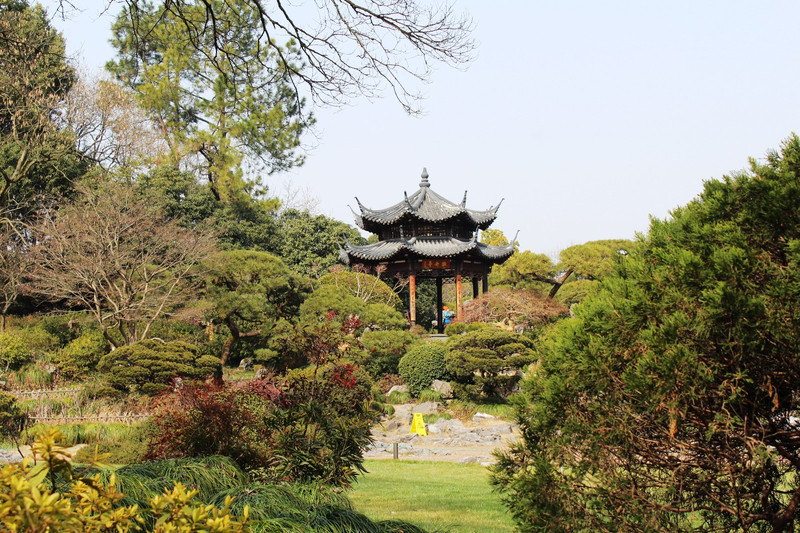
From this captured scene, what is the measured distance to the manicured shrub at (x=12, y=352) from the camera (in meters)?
15.2

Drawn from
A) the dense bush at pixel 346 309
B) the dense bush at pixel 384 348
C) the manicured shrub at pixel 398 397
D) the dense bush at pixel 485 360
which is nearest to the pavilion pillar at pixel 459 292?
the dense bush at pixel 346 309

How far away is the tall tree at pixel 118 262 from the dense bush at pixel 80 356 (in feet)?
1.73

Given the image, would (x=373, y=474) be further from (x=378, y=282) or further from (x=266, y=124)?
(x=266, y=124)

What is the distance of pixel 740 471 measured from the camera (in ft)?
8.33

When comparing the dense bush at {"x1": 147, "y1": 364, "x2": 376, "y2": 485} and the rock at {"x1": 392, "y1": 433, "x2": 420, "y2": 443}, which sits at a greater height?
the dense bush at {"x1": 147, "y1": 364, "x2": 376, "y2": 485}

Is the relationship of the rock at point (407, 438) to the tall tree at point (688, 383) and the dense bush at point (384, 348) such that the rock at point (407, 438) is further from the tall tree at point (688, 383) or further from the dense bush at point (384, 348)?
the tall tree at point (688, 383)

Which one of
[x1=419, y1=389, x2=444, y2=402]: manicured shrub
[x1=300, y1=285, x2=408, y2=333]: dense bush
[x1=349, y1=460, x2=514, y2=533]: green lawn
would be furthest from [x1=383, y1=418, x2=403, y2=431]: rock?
[x1=349, y1=460, x2=514, y2=533]: green lawn

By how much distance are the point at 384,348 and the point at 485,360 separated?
3225 millimetres

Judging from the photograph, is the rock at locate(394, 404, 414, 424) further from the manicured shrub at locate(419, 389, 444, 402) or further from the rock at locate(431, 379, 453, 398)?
the rock at locate(431, 379, 453, 398)

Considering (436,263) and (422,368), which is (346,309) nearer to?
(422,368)

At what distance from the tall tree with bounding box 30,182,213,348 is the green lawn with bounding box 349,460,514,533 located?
878 cm

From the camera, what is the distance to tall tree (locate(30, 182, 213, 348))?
50.6 ft

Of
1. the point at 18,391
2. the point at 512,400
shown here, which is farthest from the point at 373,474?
the point at 18,391

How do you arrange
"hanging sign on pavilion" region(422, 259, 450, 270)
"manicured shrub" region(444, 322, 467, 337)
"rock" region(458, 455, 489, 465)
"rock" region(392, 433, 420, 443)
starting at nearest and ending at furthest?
"rock" region(458, 455, 489, 465), "rock" region(392, 433, 420, 443), "manicured shrub" region(444, 322, 467, 337), "hanging sign on pavilion" region(422, 259, 450, 270)
